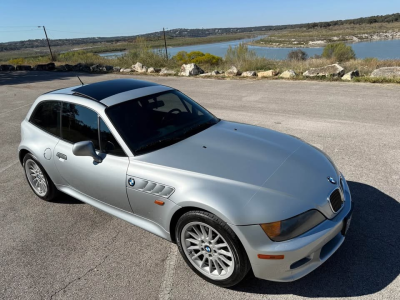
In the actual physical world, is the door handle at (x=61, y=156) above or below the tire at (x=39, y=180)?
above

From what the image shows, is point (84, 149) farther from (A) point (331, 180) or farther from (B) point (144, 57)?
(B) point (144, 57)

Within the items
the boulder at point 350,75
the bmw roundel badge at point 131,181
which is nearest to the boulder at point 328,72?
the boulder at point 350,75

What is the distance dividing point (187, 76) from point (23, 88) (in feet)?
28.1

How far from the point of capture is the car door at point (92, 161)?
10.7ft

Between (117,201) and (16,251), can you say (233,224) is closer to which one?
(117,201)

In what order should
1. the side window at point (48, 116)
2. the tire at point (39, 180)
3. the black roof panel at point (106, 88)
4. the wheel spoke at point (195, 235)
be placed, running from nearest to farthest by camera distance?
1. the wheel spoke at point (195, 235)
2. the black roof panel at point (106, 88)
3. the side window at point (48, 116)
4. the tire at point (39, 180)

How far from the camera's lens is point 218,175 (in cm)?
278

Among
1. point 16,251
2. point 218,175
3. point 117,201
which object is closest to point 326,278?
point 218,175

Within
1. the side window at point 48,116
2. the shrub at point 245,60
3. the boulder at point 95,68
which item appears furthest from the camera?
the boulder at point 95,68

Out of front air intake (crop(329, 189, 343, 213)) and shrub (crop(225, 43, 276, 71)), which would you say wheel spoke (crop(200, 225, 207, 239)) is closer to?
front air intake (crop(329, 189, 343, 213))

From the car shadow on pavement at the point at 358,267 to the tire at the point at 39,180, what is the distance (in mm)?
2962

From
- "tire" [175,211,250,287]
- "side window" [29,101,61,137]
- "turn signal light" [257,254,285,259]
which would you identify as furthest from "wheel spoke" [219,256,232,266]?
"side window" [29,101,61,137]

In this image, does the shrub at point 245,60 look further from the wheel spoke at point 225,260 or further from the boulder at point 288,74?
the wheel spoke at point 225,260

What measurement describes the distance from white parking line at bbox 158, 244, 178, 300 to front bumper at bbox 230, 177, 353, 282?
0.82 metres
